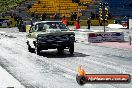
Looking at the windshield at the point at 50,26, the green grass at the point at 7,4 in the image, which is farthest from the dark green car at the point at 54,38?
the green grass at the point at 7,4

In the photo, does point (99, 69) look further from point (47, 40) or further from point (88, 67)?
point (47, 40)

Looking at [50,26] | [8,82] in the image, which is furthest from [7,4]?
[8,82]

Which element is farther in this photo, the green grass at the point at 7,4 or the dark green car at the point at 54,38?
the green grass at the point at 7,4

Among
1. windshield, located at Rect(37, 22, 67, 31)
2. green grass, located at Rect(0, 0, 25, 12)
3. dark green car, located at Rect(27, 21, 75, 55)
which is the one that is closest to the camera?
dark green car, located at Rect(27, 21, 75, 55)

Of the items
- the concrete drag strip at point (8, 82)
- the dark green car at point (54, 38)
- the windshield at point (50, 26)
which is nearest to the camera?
the concrete drag strip at point (8, 82)

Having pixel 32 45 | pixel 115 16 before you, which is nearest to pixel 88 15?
pixel 115 16

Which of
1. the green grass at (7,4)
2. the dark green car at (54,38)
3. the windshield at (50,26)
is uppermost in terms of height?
the windshield at (50,26)

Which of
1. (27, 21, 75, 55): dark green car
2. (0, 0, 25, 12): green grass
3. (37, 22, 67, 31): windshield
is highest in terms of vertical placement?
(37, 22, 67, 31): windshield

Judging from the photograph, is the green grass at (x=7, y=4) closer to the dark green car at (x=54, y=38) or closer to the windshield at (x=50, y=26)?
the windshield at (x=50, y=26)

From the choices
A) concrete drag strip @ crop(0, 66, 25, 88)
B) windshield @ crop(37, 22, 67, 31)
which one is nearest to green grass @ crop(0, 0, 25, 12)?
windshield @ crop(37, 22, 67, 31)

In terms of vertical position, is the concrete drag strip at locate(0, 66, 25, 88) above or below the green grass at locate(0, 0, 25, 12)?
above

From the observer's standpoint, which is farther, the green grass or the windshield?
the green grass

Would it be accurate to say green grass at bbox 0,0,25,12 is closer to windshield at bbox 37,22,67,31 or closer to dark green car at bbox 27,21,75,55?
windshield at bbox 37,22,67,31

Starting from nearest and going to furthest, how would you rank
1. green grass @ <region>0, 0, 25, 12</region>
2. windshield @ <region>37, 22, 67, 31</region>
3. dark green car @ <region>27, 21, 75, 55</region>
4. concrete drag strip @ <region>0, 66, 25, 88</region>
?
concrete drag strip @ <region>0, 66, 25, 88</region> < dark green car @ <region>27, 21, 75, 55</region> < windshield @ <region>37, 22, 67, 31</region> < green grass @ <region>0, 0, 25, 12</region>
